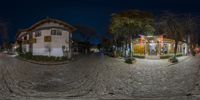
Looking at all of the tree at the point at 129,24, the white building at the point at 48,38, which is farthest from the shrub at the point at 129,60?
the white building at the point at 48,38

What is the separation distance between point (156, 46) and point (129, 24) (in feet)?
2.42

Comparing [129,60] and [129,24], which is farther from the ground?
[129,24]

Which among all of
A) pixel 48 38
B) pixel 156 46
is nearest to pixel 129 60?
pixel 156 46

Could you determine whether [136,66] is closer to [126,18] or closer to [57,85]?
[126,18]

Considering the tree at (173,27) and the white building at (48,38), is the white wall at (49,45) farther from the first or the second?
the tree at (173,27)

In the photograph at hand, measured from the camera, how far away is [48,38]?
3.76 meters

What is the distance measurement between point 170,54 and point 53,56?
1.89 m

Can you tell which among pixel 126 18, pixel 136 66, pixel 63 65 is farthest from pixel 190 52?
pixel 63 65

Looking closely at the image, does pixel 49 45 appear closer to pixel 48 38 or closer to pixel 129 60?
pixel 48 38

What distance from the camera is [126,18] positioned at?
177 inches

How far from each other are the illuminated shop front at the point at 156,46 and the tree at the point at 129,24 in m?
0.15

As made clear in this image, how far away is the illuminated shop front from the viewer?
4094mm

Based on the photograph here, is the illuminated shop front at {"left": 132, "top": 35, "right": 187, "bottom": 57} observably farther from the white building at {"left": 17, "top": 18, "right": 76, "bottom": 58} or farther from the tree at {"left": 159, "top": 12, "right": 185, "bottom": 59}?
the white building at {"left": 17, "top": 18, "right": 76, "bottom": 58}

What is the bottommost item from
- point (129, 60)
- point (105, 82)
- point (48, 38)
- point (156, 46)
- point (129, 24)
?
point (105, 82)
